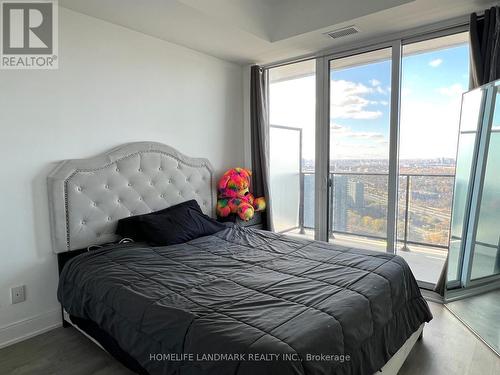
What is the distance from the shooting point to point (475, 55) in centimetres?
255

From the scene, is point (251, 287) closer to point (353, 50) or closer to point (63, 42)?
point (63, 42)

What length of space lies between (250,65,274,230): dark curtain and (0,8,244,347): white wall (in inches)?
33.1

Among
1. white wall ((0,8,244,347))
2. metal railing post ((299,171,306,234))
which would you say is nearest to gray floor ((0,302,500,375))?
white wall ((0,8,244,347))

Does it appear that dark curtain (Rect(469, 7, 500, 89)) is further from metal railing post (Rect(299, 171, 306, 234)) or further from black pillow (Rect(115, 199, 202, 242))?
black pillow (Rect(115, 199, 202, 242))

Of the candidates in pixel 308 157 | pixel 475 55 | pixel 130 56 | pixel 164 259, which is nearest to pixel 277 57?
pixel 308 157

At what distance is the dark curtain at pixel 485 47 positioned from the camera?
2445 millimetres

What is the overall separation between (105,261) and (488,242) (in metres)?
2.97

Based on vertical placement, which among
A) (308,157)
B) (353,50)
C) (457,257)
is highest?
(353,50)

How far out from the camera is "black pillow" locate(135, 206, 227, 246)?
2771 millimetres

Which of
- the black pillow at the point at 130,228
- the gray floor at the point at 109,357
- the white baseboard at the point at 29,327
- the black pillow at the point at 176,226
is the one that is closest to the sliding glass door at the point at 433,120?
the gray floor at the point at 109,357

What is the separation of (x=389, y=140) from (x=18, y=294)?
3.53 m

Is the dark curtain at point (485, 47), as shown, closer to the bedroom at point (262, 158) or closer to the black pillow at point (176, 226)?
the bedroom at point (262, 158)

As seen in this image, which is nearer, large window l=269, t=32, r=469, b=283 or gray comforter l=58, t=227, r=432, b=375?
gray comforter l=58, t=227, r=432, b=375

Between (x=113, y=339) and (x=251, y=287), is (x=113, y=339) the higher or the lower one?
the lower one
